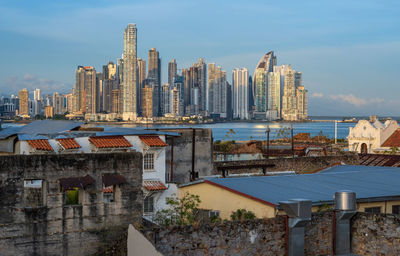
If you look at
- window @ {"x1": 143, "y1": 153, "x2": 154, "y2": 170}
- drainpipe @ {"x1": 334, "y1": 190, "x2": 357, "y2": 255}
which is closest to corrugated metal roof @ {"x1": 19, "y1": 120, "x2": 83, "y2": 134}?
window @ {"x1": 143, "y1": 153, "x2": 154, "y2": 170}

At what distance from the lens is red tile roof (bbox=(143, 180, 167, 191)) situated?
64.8 feet

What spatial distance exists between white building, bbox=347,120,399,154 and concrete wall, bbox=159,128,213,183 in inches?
853

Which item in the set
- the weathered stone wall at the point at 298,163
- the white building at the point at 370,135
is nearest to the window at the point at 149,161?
the weathered stone wall at the point at 298,163

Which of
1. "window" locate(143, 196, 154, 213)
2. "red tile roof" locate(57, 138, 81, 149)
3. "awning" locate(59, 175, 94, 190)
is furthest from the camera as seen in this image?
"window" locate(143, 196, 154, 213)

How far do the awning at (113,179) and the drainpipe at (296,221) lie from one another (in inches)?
202

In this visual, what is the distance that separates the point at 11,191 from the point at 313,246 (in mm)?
7193

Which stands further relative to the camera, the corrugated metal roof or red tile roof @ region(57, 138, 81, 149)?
the corrugated metal roof

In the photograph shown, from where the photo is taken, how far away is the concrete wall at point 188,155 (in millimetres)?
23922

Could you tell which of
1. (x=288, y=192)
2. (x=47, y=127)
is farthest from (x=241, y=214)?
(x=47, y=127)

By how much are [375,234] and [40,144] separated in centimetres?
1153

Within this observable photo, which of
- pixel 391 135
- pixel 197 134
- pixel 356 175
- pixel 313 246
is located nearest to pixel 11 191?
pixel 313 246

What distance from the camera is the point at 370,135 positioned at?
146 feet

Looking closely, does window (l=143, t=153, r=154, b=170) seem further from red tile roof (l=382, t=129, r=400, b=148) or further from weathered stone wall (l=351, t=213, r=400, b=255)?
red tile roof (l=382, t=129, r=400, b=148)

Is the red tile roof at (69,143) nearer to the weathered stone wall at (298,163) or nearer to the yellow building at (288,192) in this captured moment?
the yellow building at (288,192)
